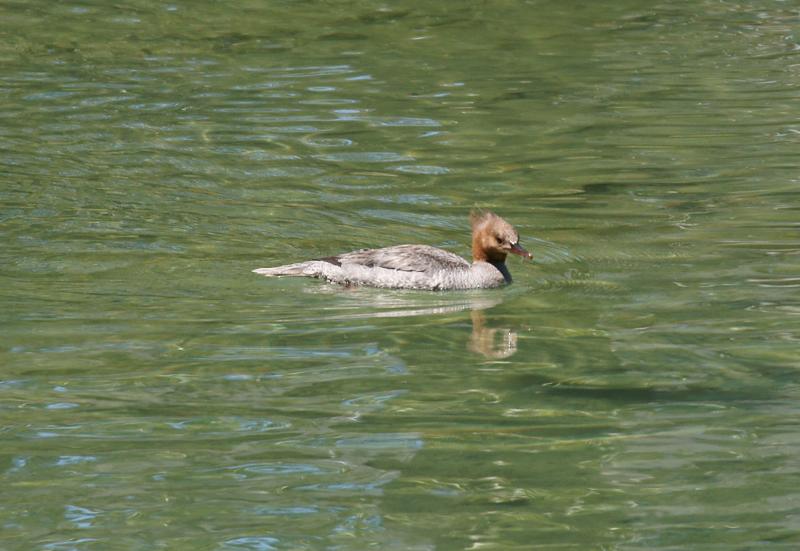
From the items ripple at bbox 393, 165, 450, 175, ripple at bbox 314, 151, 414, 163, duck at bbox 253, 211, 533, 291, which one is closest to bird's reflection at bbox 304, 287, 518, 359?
duck at bbox 253, 211, 533, 291

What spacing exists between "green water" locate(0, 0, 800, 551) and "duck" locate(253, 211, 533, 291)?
0.48 ft

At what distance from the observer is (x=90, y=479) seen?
7.53 metres

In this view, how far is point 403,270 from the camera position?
38.3 feet

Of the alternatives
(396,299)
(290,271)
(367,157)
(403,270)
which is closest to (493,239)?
(403,270)

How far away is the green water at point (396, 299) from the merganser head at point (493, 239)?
33 cm

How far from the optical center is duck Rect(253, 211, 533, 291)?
11.7m

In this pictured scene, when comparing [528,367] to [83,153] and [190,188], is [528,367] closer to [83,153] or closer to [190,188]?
[190,188]

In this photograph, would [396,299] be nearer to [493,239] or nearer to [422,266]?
[422,266]

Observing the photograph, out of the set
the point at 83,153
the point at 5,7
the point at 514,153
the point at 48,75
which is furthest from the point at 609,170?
the point at 5,7

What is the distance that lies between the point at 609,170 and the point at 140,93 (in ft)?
20.9

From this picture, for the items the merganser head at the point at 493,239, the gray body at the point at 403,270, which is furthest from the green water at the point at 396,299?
the merganser head at the point at 493,239

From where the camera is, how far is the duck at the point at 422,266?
38.3 feet

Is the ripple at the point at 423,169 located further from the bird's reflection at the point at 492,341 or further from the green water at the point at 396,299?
the bird's reflection at the point at 492,341

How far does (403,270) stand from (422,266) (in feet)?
0.48
